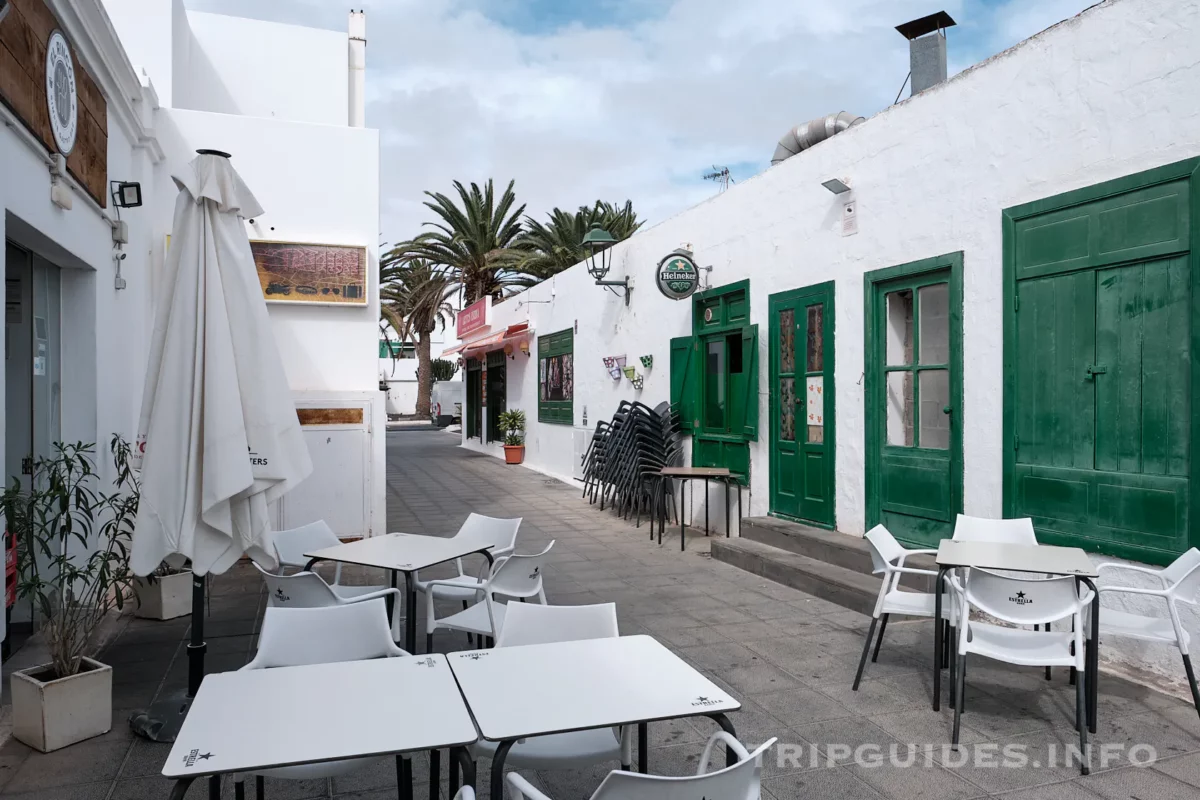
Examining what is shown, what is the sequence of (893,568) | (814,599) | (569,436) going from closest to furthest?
(893,568)
(814,599)
(569,436)

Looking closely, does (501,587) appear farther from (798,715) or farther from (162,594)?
(162,594)

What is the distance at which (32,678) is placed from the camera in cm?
338

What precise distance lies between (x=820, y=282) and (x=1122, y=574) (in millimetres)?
3344

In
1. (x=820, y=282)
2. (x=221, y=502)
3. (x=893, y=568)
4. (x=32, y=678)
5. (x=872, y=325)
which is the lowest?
(x=32, y=678)

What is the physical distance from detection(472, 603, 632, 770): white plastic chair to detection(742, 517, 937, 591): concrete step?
3114 mm

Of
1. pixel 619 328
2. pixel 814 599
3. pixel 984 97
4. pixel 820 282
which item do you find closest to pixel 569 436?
pixel 619 328

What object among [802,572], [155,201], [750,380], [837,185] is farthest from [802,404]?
[155,201]

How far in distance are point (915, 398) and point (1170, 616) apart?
2.54 meters

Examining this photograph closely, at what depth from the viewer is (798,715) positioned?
3709 millimetres

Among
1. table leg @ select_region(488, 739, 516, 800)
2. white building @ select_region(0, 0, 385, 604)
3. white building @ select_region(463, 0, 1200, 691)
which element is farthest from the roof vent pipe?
table leg @ select_region(488, 739, 516, 800)

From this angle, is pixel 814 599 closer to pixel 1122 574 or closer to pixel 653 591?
pixel 653 591

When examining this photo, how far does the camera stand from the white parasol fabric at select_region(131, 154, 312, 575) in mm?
3559

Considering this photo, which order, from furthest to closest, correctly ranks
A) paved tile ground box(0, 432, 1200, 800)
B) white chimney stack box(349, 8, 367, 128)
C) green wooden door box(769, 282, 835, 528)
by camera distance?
white chimney stack box(349, 8, 367, 128), green wooden door box(769, 282, 835, 528), paved tile ground box(0, 432, 1200, 800)

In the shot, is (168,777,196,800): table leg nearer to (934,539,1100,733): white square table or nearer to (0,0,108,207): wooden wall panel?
(934,539,1100,733): white square table
